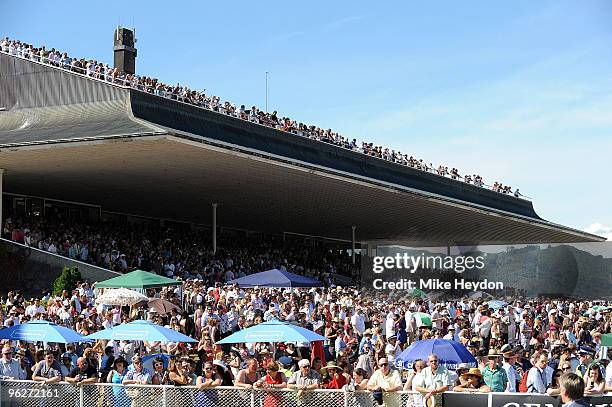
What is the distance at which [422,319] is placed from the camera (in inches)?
918

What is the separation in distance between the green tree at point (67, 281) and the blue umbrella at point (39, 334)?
14859 mm

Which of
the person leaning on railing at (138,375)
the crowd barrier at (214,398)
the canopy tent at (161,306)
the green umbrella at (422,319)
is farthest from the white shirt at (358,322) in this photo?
the crowd barrier at (214,398)

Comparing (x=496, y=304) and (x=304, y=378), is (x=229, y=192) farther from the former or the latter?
(x=304, y=378)

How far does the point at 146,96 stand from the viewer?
33375 mm

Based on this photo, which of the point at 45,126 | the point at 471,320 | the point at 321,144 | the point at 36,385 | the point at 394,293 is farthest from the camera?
the point at 321,144

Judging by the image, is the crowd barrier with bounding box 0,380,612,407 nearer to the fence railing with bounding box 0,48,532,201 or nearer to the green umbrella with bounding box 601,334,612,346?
the green umbrella with bounding box 601,334,612,346

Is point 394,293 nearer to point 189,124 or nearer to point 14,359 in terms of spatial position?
point 189,124

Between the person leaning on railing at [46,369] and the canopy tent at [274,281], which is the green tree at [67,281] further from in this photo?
the person leaning on railing at [46,369]

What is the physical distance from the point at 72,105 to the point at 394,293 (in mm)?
14025

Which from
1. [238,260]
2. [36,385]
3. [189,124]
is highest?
[189,124]

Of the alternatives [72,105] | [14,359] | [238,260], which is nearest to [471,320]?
[14,359]

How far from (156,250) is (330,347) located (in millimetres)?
22073

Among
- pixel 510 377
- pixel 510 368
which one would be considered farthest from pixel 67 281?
pixel 510 377

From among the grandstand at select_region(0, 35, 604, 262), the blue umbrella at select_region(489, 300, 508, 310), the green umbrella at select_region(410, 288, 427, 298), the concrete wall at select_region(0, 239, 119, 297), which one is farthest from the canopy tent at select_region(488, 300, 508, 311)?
the concrete wall at select_region(0, 239, 119, 297)
